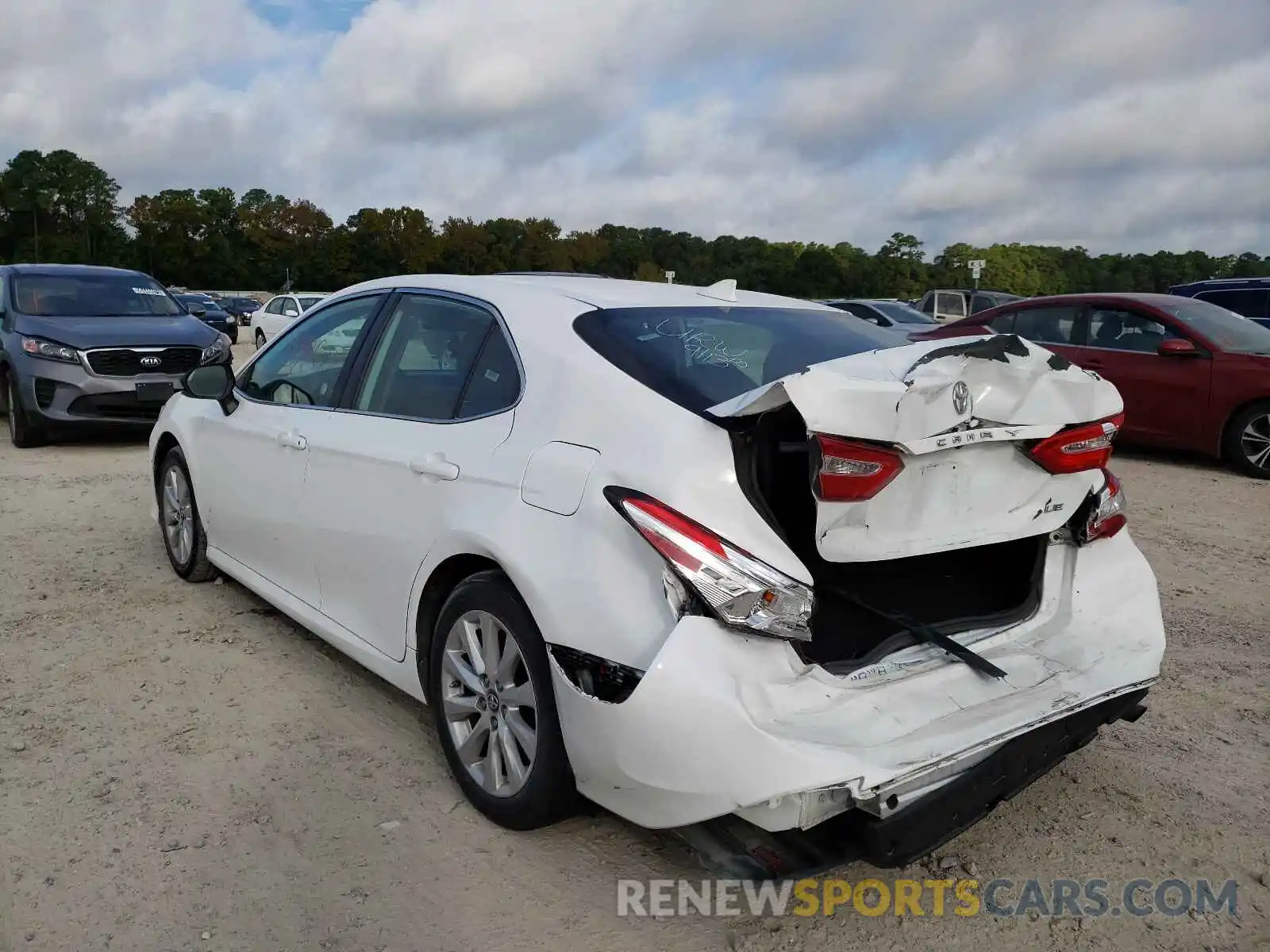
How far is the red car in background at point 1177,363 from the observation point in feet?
28.6

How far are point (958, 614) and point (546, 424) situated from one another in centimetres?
132

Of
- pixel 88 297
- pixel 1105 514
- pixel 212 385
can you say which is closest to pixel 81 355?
pixel 88 297

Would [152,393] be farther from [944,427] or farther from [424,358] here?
[944,427]

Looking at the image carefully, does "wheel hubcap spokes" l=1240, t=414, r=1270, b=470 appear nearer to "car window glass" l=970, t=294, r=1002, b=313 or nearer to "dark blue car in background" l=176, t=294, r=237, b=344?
"car window glass" l=970, t=294, r=1002, b=313

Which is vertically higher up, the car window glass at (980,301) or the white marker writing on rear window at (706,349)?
the white marker writing on rear window at (706,349)

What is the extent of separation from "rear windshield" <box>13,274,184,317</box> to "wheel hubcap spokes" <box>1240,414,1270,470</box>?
10.5 metres

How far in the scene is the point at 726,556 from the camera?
231 centimetres

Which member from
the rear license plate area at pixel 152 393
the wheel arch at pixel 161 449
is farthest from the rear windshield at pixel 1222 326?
the rear license plate area at pixel 152 393

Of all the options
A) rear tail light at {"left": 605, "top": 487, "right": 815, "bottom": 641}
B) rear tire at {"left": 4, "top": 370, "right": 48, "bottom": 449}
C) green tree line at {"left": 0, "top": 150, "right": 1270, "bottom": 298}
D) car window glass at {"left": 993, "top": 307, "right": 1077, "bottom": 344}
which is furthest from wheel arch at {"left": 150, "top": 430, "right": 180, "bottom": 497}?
green tree line at {"left": 0, "top": 150, "right": 1270, "bottom": 298}

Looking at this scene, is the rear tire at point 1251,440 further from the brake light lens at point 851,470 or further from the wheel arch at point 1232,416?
the brake light lens at point 851,470

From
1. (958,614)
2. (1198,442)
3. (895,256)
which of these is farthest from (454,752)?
(895,256)

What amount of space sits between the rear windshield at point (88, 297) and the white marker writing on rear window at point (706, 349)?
8.98 m

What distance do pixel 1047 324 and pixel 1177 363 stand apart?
1.50 metres

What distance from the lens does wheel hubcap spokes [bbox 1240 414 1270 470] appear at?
8641mm
